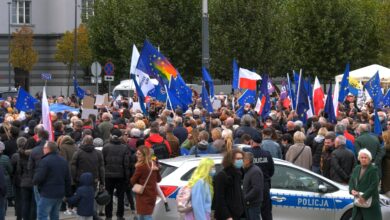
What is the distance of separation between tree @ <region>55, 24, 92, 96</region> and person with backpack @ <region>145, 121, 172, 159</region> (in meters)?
41.2

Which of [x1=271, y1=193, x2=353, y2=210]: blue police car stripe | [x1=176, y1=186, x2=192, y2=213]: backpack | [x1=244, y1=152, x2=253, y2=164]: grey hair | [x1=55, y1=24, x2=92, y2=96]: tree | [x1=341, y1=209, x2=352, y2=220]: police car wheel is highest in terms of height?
[x1=55, y1=24, x2=92, y2=96]: tree

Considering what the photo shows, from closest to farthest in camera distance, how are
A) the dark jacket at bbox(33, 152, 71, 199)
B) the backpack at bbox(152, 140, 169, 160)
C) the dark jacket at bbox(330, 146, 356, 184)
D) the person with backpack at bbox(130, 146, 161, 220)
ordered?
the person with backpack at bbox(130, 146, 161, 220)
the dark jacket at bbox(33, 152, 71, 199)
the dark jacket at bbox(330, 146, 356, 184)
the backpack at bbox(152, 140, 169, 160)

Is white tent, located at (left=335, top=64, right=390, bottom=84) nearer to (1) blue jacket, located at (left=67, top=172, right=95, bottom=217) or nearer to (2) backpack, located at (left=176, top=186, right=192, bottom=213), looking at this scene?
(1) blue jacket, located at (left=67, top=172, right=95, bottom=217)

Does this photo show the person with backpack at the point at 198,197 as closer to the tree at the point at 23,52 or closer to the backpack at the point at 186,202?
the backpack at the point at 186,202

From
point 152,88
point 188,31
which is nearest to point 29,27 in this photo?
point 188,31

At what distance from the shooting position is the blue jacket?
45.4 ft

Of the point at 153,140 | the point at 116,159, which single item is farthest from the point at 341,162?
the point at 116,159

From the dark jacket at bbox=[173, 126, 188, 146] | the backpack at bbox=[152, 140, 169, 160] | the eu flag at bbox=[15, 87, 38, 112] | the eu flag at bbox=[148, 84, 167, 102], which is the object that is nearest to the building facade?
the eu flag at bbox=[15, 87, 38, 112]

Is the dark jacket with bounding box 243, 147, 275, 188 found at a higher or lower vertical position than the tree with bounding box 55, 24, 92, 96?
lower

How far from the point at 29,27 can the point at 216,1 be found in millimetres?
20349

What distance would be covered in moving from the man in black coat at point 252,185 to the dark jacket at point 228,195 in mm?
1063

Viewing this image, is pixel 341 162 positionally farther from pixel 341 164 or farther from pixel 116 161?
pixel 116 161

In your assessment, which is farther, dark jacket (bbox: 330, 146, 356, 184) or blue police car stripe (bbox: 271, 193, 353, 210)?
dark jacket (bbox: 330, 146, 356, 184)

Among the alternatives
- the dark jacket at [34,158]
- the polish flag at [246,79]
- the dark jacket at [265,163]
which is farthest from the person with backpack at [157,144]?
the polish flag at [246,79]
